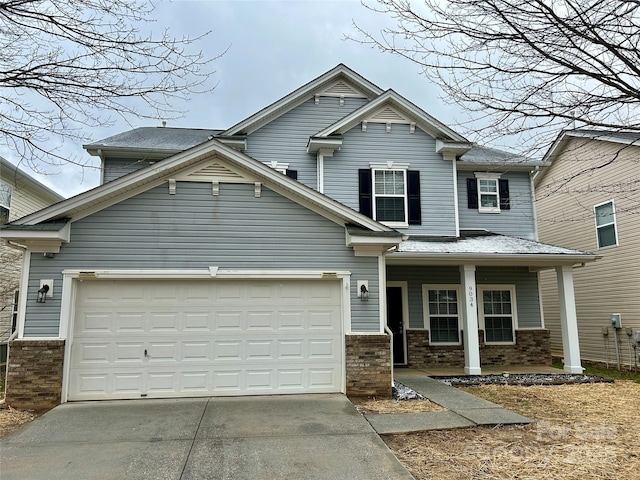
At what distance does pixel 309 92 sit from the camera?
12922 millimetres

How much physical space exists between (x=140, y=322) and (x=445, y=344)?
26.6 ft

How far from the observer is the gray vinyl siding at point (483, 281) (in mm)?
12736

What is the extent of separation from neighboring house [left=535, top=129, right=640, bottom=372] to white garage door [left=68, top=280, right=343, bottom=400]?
7.98 meters

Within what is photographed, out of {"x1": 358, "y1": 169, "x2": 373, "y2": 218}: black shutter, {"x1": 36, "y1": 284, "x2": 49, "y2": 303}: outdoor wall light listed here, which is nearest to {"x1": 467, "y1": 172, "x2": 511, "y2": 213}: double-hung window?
{"x1": 358, "y1": 169, "x2": 373, "y2": 218}: black shutter

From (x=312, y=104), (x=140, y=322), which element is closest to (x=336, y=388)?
(x=140, y=322)

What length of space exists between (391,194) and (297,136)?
302cm

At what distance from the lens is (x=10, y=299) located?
1315cm

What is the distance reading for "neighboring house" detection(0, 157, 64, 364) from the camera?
12.8 meters

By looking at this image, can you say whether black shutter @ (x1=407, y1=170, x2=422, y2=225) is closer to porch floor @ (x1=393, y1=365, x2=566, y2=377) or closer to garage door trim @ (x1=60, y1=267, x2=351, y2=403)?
porch floor @ (x1=393, y1=365, x2=566, y2=377)

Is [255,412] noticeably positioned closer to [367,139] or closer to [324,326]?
[324,326]

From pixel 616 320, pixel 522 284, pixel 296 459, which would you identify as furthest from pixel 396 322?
pixel 296 459

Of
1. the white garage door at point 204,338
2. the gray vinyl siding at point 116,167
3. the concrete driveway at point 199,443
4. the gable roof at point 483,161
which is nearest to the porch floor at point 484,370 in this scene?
the white garage door at point 204,338

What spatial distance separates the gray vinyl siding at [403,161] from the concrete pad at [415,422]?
5.96m

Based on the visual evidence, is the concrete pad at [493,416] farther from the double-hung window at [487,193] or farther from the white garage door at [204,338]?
the double-hung window at [487,193]
